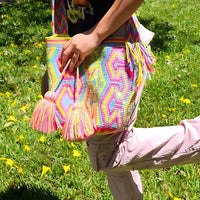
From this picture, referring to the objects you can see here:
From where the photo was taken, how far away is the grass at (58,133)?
7.88 ft

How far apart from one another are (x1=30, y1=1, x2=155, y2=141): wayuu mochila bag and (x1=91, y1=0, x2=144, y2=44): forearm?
9cm

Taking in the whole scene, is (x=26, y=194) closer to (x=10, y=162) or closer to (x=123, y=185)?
(x=10, y=162)

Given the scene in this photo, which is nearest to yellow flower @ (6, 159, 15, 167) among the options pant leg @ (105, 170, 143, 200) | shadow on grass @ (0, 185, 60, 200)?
shadow on grass @ (0, 185, 60, 200)

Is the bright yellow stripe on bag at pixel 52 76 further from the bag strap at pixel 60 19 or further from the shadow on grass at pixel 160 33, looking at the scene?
the shadow on grass at pixel 160 33

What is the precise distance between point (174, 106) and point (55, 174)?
4.60 ft

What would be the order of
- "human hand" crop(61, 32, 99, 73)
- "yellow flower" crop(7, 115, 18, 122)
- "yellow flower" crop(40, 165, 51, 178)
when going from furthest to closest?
"yellow flower" crop(7, 115, 18, 122), "yellow flower" crop(40, 165, 51, 178), "human hand" crop(61, 32, 99, 73)

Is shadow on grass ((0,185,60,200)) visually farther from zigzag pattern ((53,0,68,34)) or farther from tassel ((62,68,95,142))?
zigzag pattern ((53,0,68,34))

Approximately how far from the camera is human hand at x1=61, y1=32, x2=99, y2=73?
1451mm

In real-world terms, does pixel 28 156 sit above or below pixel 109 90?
below

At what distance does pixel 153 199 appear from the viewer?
2.30m

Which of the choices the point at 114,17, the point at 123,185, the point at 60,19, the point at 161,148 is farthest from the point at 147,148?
the point at 60,19

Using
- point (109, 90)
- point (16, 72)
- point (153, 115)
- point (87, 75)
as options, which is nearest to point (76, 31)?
point (87, 75)

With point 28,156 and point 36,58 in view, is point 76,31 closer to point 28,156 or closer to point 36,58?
point 28,156

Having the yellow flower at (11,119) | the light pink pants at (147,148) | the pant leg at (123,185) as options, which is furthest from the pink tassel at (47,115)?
the yellow flower at (11,119)
